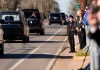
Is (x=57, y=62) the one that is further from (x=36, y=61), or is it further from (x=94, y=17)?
(x=94, y=17)

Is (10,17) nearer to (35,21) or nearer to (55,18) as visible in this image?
(35,21)

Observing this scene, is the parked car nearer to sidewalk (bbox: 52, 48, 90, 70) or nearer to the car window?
the car window

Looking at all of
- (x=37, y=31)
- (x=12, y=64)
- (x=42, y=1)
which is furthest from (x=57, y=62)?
(x=42, y=1)

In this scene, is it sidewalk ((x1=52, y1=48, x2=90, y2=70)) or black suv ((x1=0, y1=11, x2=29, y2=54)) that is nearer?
sidewalk ((x1=52, y1=48, x2=90, y2=70))

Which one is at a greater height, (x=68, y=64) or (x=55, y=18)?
(x=68, y=64)

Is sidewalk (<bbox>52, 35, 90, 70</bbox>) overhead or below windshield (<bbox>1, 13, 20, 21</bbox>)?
below

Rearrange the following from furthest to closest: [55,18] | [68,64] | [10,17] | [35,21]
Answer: [55,18] → [35,21] → [10,17] → [68,64]

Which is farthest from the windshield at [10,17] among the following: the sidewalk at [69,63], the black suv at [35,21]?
the black suv at [35,21]

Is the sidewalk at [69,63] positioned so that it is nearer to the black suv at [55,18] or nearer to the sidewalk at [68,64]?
the sidewalk at [68,64]

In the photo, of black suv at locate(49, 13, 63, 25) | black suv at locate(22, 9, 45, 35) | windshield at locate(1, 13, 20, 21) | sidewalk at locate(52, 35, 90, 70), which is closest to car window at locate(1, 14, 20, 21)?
windshield at locate(1, 13, 20, 21)

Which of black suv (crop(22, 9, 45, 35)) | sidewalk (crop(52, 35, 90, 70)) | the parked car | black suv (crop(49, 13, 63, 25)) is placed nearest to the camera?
sidewalk (crop(52, 35, 90, 70))

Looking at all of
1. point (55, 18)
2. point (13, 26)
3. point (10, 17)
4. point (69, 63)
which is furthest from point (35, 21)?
point (55, 18)

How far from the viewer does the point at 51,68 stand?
15.0m

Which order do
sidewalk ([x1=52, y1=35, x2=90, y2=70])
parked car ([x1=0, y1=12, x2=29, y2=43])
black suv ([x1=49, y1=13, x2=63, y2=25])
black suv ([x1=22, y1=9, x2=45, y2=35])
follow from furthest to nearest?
black suv ([x1=49, y1=13, x2=63, y2=25])
black suv ([x1=22, y1=9, x2=45, y2=35])
parked car ([x1=0, y1=12, x2=29, y2=43])
sidewalk ([x1=52, y1=35, x2=90, y2=70])
